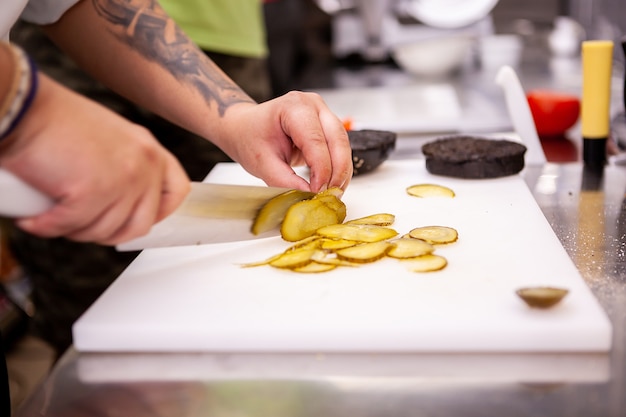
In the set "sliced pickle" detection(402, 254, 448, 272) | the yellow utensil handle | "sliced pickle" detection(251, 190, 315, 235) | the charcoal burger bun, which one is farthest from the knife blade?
the yellow utensil handle

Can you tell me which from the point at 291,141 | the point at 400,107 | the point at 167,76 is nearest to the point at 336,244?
the point at 291,141

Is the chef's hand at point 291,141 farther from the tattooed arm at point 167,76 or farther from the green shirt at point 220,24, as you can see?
the green shirt at point 220,24

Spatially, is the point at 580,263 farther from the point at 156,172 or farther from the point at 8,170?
the point at 8,170

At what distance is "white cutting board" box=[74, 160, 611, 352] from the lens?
2.73ft

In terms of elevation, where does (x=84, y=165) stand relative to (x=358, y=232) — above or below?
above

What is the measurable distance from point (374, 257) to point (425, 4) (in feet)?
9.71

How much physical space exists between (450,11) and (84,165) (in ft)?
10.5

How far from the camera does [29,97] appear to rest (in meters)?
0.73

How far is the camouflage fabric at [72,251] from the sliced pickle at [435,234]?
123 centimetres

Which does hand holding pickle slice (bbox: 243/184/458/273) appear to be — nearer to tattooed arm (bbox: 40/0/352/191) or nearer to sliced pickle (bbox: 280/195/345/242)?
sliced pickle (bbox: 280/195/345/242)

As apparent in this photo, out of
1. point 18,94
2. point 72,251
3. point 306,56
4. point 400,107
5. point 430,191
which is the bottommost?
point 72,251

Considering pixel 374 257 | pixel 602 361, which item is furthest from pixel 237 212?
pixel 602 361

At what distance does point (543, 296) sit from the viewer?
84 centimetres

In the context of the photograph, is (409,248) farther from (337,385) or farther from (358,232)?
(337,385)
